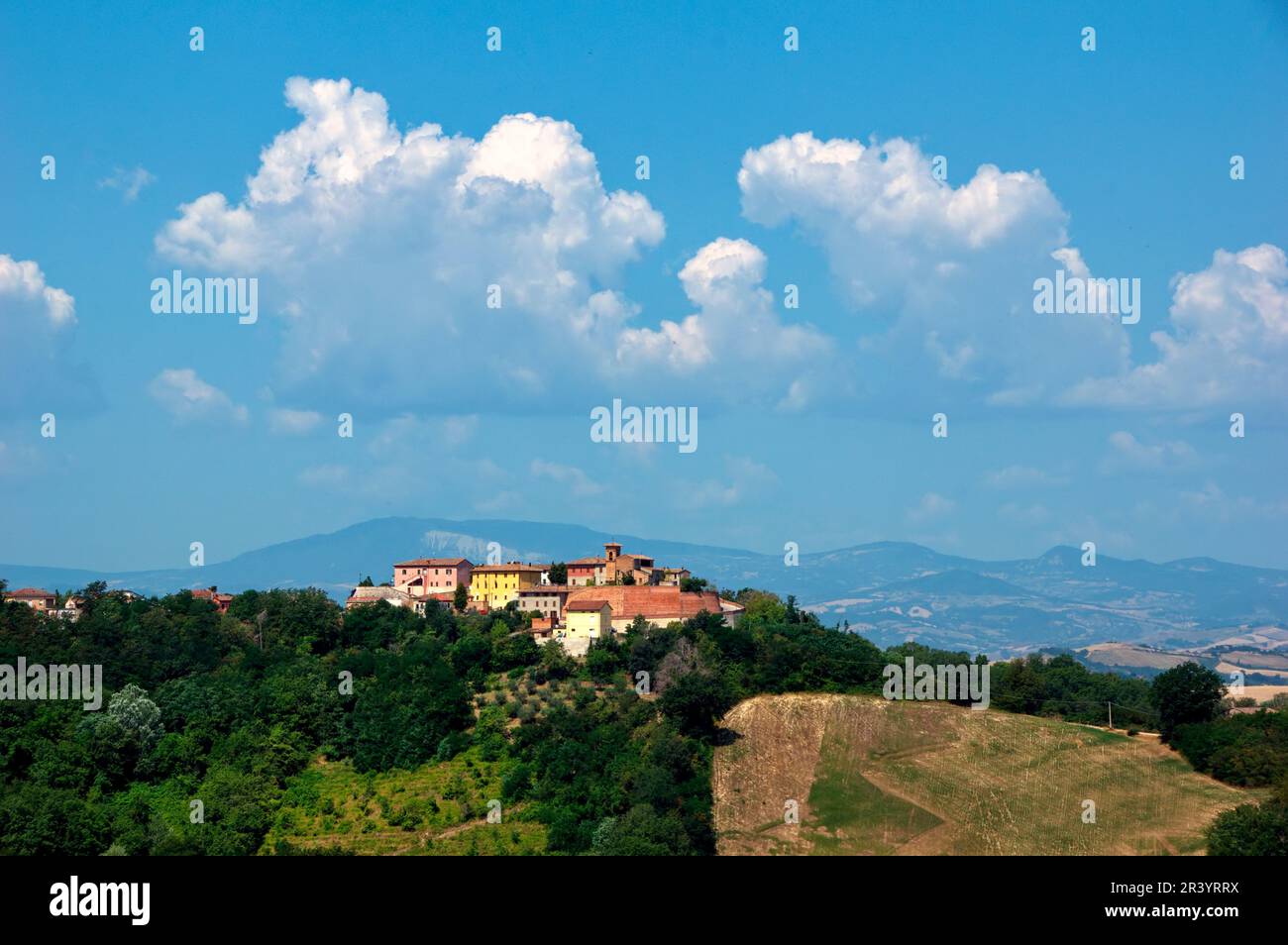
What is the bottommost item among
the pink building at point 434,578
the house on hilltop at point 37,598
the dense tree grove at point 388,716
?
the dense tree grove at point 388,716

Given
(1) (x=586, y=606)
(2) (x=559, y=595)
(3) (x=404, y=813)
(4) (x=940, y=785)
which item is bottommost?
(3) (x=404, y=813)

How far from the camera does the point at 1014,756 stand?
196ft

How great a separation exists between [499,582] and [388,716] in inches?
945

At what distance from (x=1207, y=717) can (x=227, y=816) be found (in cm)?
4534

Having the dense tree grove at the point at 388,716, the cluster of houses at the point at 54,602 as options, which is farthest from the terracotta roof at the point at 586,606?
the cluster of houses at the point at 54,602

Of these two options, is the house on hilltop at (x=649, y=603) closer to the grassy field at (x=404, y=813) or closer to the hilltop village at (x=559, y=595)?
the hilltop village at (x=559, y=595)

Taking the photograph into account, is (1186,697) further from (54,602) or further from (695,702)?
(54,602)

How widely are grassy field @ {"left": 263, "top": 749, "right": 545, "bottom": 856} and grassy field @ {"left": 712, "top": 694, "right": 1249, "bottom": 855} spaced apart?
971 cm

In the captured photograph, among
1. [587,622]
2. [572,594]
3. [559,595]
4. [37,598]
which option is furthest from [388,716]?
[37,598]

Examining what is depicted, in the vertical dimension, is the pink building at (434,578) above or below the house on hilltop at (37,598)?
above

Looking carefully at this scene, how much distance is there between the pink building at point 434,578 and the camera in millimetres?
91312

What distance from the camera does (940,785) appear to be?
2242 inches

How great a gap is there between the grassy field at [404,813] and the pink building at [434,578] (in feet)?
102
